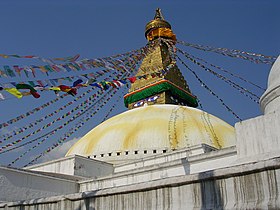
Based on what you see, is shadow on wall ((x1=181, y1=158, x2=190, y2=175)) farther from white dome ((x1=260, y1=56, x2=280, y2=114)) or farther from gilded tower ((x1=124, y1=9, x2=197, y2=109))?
gilded tower ((x1=124, y1=9, x2=197, y2=109))

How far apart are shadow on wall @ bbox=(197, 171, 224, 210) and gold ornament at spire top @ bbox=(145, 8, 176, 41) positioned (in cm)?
2143

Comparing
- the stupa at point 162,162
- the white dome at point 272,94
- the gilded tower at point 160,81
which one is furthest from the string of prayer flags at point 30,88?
the gilded tower at point 160,81

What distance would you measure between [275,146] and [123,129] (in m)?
11.3

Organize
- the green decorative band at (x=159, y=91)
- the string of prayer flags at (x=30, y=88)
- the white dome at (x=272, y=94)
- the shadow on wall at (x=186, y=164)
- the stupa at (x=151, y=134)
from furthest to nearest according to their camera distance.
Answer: the green decorative band at (x=159, y=91) < the stupa at (x=151, y=134) < the shadow on wall at (x=186, y=164) < the string of prayer flags at (x=30, y=88) < the white dome at (x=272, y=94)

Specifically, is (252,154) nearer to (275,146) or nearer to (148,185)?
(275,146)

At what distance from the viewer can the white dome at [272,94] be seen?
6494mm

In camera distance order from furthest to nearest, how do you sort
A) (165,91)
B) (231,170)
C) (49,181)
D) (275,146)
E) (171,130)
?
1. (165,91)
2. (171,130)
3. (49,181)
4. (275,146)
5. (231,170)

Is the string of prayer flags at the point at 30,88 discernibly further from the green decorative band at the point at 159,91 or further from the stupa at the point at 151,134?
the green decorative band at the point at 159,91

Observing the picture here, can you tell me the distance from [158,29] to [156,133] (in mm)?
12025

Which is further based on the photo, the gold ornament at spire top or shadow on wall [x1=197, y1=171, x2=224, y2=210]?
the gold ornament at spire top

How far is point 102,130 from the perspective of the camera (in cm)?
1759

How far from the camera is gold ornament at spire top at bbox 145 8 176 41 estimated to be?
83.9ft

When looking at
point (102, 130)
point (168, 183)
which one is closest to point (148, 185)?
point (168, 183)

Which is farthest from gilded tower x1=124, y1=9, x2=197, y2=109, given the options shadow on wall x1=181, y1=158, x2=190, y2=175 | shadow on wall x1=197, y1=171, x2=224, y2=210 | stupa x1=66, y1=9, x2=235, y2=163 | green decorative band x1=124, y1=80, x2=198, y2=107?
shadow on wall x1=197, y1=171, x2=224, y2=210
